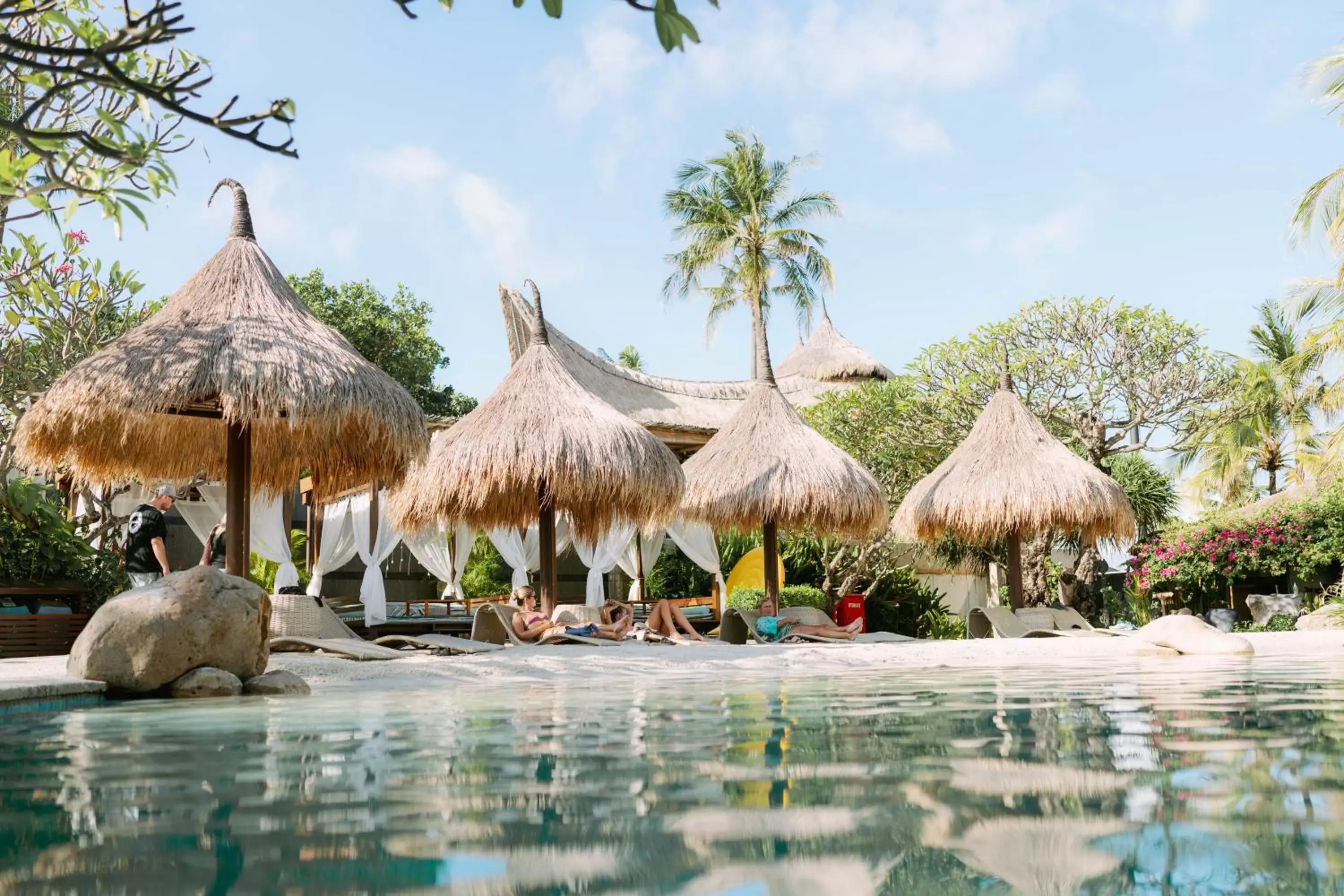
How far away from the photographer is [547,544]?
35.3ft

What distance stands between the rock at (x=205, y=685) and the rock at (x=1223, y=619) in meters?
13.0

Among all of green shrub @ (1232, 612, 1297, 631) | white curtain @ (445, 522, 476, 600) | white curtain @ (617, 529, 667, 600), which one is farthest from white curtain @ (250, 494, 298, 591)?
green shrub @ (1232, 612, 1297, 631)

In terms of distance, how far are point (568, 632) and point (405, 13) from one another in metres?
8.13

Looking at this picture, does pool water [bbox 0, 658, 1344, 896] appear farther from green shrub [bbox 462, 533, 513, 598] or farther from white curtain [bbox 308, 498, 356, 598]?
green shrub [bbox 462, 533, 513, 598]

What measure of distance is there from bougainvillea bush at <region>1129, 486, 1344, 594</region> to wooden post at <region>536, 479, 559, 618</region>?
9.64m

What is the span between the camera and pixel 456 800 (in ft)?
7.98

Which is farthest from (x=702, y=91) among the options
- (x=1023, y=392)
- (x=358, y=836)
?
(x=358, y=836)

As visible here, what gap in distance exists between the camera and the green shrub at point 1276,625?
14.6m

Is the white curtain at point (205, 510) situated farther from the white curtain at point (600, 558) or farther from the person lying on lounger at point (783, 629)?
the person lying on lounger at point (783, 629)

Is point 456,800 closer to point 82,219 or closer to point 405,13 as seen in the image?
point 405,13

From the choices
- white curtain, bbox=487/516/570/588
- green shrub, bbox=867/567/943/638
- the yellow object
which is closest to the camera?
white curtain, bbox=487/516/570/588

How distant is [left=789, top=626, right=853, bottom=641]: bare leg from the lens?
1145 cm

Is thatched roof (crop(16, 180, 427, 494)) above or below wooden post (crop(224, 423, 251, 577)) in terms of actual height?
above

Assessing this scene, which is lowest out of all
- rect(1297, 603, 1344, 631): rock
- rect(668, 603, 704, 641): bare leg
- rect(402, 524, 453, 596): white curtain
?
rect(1297, 603, 1344, 631): rock
